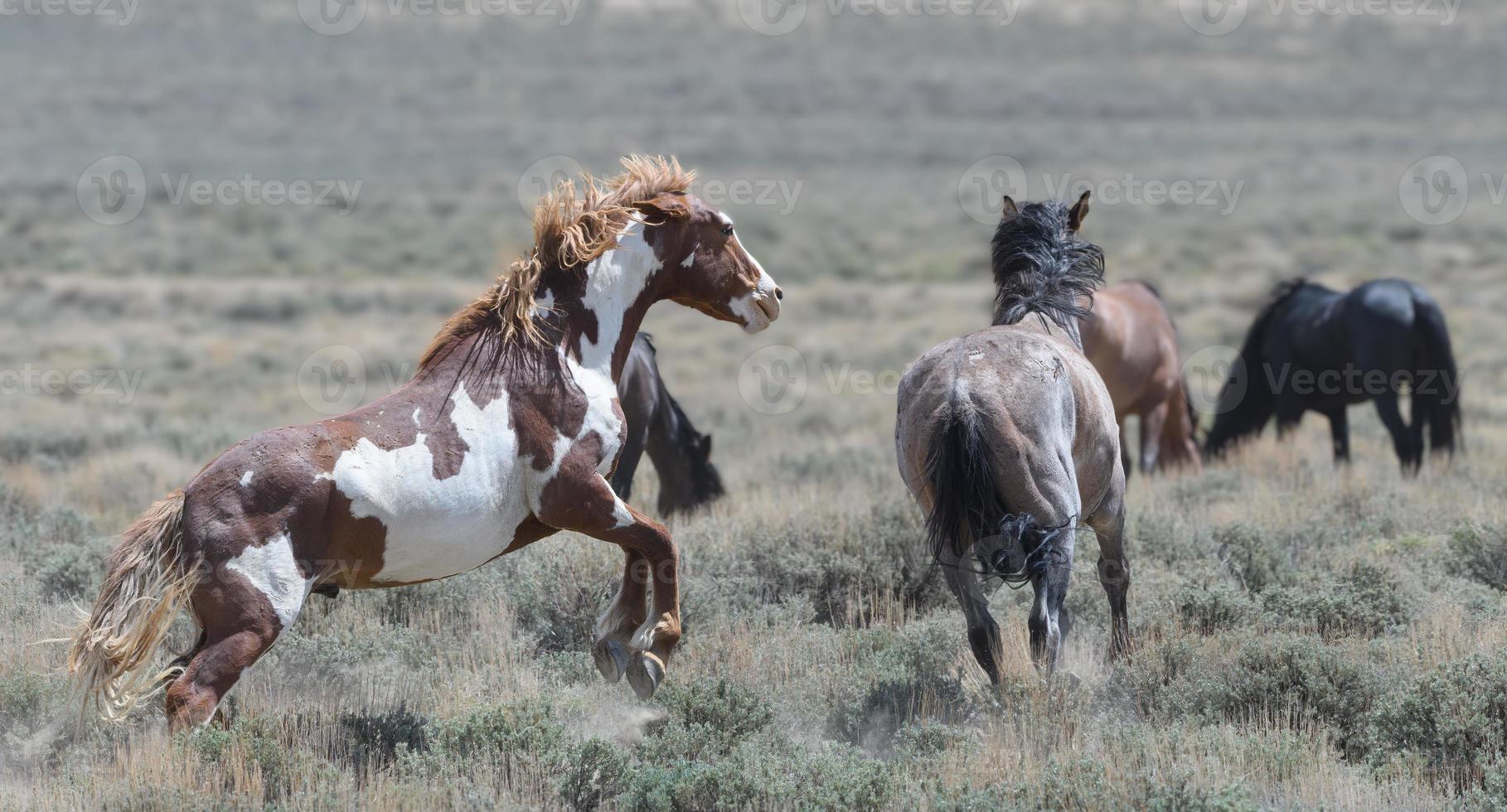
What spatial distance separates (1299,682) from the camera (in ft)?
17.6

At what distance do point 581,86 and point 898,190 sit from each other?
26568 mm

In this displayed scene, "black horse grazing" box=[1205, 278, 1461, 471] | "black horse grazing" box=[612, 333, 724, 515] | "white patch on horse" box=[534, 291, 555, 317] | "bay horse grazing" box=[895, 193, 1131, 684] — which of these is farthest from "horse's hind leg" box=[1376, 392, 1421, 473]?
"white patch on horse" box=[534, 291, 555, 317]

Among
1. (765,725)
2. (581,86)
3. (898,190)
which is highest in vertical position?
(581,86)

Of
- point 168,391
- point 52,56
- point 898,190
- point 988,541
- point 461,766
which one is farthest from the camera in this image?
point 52,56

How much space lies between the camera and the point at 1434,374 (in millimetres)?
11117

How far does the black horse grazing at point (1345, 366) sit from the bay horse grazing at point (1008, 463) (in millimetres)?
6566

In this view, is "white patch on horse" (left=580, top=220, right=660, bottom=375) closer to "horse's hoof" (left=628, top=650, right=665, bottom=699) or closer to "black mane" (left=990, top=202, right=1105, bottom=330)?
"horse's hoof" (left=628, top=650, right=665, bottom=699)

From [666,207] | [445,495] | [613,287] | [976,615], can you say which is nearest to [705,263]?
[666,207]

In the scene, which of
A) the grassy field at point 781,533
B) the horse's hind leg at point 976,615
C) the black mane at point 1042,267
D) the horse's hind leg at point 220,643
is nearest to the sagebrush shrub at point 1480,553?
the grassy field at point 781,533

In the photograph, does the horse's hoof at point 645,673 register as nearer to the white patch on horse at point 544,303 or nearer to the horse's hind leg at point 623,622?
the horse's hind leg at point 623,622

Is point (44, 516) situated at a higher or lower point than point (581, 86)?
lower

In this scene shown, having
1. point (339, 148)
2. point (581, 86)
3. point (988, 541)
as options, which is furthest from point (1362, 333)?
point (581, 86)

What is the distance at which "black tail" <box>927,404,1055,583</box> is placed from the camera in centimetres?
510

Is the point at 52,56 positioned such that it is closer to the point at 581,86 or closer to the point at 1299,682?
the point at 581,86
